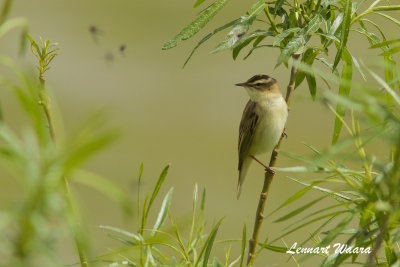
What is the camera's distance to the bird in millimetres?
2783

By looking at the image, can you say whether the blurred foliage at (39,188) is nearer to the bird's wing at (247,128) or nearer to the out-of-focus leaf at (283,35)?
the out-of-focus leaf at (283,35)

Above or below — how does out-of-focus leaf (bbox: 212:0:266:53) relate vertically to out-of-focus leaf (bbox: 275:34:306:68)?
above

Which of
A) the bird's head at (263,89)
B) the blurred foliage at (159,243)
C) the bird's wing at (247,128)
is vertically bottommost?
the bird's wing at (247,128)

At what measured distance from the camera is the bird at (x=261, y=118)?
9.13ft

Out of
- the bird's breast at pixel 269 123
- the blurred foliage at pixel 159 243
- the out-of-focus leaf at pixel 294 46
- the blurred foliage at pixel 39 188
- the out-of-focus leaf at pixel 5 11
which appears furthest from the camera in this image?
the bird's breast at pixel 269 123

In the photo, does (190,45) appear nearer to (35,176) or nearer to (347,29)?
(347,29)

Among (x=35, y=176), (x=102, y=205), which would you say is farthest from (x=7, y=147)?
(x=102, y=205)

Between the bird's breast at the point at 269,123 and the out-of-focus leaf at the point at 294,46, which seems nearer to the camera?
the out-of-focus leaf at the point at 294,46

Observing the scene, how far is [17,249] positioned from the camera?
20.6 inches

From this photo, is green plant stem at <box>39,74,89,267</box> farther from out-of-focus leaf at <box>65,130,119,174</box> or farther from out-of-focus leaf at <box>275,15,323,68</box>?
out-of-focus leaf at <box>275,15,323,68</box>

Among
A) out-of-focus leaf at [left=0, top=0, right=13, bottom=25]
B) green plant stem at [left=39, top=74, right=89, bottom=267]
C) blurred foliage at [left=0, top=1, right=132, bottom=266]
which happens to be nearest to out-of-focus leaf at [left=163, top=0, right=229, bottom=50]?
green plant stem at [left=39, top=74, right=89, bottom=267]

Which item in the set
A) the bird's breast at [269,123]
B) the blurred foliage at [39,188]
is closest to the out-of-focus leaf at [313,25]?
the blurred foliage at [39,188]

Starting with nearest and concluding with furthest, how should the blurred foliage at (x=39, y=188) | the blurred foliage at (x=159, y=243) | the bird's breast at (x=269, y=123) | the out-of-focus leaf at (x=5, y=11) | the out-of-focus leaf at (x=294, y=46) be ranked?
the blurred foliage at (x=39, y=188) → the out-of-focus leaf at (x=5, y=11) → the blurred foliage at (x=159, y=243) → the out-of-focus leaf at (x=294, y=46) → the bird's breast at (x=269, y=123)

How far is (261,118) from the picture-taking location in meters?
2.82
